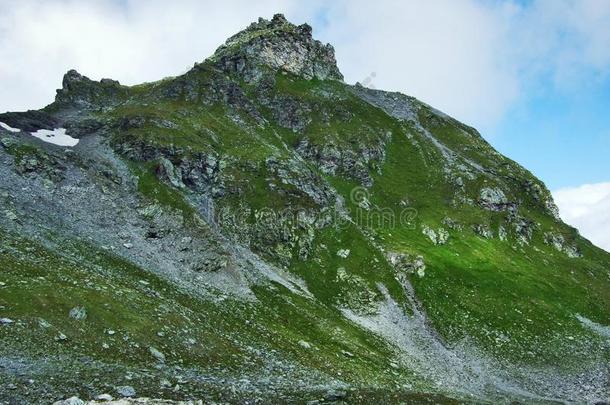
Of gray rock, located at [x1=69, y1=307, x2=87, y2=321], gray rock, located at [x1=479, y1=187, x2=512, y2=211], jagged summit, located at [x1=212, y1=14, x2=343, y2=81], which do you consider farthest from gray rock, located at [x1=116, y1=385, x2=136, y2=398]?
jagged summit, located at [x1=212, y1=14, x2=343, y2=81]

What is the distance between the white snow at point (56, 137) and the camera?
85.2m

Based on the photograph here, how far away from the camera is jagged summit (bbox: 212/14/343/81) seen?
143000mm

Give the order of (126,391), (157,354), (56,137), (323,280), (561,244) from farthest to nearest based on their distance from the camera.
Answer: (561,244)
(56,137)
(323,280)
(157,354)
(126,391)

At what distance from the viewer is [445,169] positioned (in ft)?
393

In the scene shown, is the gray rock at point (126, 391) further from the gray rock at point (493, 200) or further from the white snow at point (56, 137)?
the gray rock at point (493, 200)

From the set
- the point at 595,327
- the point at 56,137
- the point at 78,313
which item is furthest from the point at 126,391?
the point at 56,137

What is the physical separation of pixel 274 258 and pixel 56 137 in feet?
165

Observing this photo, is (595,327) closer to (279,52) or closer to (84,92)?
(279,52)

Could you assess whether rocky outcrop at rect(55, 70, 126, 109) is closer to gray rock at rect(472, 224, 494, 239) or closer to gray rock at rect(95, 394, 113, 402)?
gray rock at rect(472, 224, 494, 239)

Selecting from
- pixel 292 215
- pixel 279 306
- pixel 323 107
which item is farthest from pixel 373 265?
pixel 323 107

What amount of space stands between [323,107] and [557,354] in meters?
89.1

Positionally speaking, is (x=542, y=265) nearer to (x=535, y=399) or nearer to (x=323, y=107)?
(x=535, y=399)

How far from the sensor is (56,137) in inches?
3472

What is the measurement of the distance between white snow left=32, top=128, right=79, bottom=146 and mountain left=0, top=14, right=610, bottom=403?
0.90 meters
